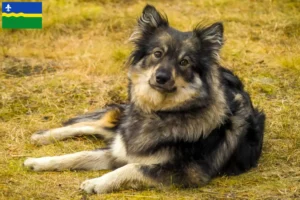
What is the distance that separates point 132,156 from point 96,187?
18.4 inches

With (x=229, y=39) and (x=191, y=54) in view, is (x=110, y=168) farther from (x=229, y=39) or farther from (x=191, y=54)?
(x=229, y=39)

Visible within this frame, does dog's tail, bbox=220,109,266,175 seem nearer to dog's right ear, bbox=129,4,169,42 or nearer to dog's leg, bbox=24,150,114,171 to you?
dog's leg, bbox=24,150,114,171

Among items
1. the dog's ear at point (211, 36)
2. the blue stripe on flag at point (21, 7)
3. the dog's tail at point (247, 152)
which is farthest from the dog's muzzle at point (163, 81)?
the blue stripe on flag at point (21, 7)

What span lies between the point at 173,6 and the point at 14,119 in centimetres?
538

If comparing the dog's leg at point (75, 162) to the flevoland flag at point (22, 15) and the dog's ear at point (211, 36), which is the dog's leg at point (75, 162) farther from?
the flevoland flag at point (22, 15)

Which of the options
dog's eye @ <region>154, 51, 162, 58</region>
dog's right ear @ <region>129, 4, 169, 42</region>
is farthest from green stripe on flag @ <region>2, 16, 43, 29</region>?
dog's eye @ <region>154, 51, 162, 58</region>

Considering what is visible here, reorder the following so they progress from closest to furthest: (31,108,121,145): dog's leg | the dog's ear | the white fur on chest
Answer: the white fur on chest, the dog's ear, (31,108,121,145): dog's leg

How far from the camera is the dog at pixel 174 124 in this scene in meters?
4.45

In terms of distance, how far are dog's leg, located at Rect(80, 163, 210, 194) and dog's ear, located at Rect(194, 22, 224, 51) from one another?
109 centimetres

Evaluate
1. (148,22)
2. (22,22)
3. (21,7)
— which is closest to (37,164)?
(148,22)

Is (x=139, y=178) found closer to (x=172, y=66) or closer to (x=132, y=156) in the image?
(x=132, y=156)

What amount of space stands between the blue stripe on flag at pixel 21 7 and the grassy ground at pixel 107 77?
186mm

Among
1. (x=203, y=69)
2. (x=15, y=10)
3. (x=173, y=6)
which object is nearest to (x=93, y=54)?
(x=15, y=10)

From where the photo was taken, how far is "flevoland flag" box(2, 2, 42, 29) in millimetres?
9086
